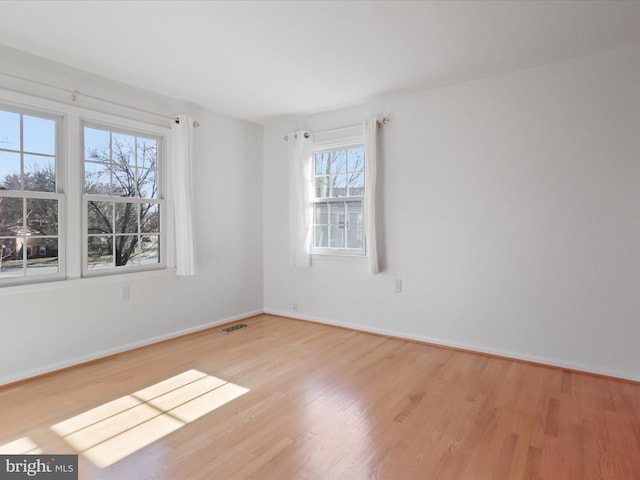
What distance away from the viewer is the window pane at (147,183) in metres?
3.72

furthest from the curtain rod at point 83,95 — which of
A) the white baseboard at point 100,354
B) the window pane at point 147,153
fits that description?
the white baseboard at point 100,354

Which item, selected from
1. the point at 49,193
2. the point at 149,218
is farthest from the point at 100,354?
the point at 49,193

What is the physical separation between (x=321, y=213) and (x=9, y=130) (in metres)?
3.06

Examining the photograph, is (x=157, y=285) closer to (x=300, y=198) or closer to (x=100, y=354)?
(x=100, y=354)

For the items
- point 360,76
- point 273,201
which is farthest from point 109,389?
point 360,76

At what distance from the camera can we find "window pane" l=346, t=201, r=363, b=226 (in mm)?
4285

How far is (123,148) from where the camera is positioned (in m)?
3.58

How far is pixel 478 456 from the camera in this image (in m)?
1.90

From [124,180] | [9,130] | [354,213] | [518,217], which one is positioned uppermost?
[9,130]

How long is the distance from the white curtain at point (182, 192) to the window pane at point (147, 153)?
0.17m

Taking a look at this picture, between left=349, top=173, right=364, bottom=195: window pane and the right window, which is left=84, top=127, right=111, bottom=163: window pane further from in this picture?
left=349, top=173, right=364, bottom=195: window pane

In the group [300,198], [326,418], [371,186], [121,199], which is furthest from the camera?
[300,198]

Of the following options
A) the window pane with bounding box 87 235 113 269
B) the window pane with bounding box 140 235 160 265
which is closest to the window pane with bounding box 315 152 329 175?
the window pane with bounding box 140 235 160 265

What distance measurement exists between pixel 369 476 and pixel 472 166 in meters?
2.84
